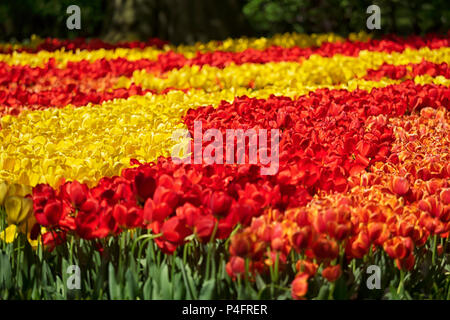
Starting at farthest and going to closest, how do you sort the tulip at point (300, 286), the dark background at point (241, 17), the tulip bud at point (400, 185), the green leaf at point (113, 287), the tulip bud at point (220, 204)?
the dark background at point (241, 17) < the tulip bud at point (400, 185) < the tulip bud at point (220, 204) < the green leaf at point (113, 287) < the tulip at point (300, 286)

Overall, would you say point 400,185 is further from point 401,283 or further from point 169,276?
point 169,276

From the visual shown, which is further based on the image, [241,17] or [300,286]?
[241,17]

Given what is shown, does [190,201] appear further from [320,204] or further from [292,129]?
[292,129]

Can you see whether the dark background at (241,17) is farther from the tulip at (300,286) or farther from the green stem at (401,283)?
the tulip at (300,286)

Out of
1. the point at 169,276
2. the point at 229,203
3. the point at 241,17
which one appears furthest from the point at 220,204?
the point at 241,17

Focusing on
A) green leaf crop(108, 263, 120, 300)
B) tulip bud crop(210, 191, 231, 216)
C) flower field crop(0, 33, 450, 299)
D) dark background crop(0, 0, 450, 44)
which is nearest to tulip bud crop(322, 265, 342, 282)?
flower field crop(0, 33, 450, 299)

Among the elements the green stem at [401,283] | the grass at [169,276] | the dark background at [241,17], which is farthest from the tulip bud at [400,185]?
the dark background at [241,17]

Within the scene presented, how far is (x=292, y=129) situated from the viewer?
4406 millimetres

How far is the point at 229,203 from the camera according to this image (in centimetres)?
250

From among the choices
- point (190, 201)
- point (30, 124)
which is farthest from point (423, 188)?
point (30, 124)

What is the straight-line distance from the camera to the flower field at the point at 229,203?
94.5 inches

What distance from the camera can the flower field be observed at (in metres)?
2.40

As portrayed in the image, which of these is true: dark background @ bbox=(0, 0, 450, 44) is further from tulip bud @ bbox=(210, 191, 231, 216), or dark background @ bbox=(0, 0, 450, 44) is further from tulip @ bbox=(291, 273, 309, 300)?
tulip @ bbox=(291, 273, 309, 300)
